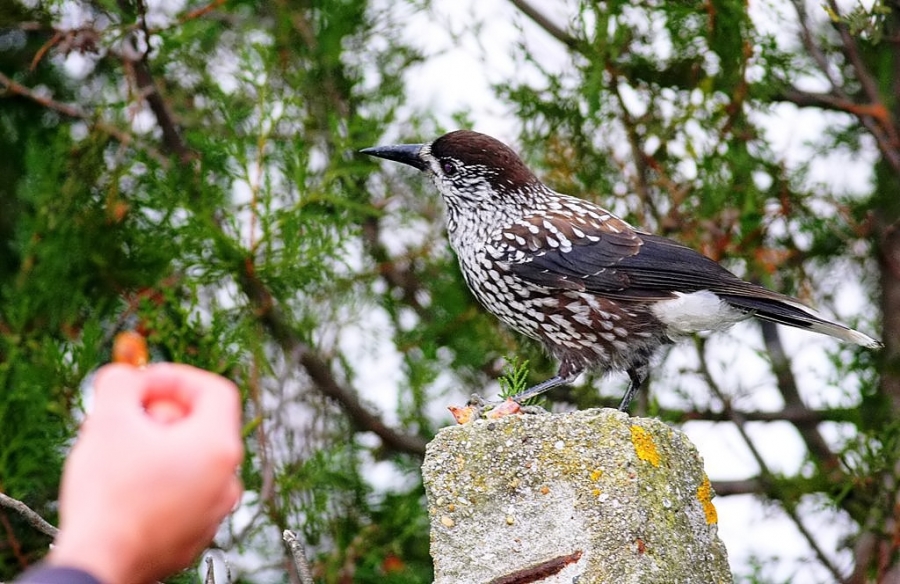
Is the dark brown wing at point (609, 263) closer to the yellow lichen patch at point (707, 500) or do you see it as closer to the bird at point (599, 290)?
the bird at point (599, 290)

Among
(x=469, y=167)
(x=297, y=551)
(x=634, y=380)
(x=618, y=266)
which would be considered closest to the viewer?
(x=297, y=551)

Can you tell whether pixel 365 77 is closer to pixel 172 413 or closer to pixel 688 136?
A: pixel 688 136

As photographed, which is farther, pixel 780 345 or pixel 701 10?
pixel 780 345

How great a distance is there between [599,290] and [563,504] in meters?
1.95

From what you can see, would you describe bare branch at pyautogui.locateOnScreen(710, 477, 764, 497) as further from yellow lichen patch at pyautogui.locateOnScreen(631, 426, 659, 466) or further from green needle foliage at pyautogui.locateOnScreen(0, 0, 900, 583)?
yellow lichen patch at pyautogui.locateOnScreen(631, 426, 659, 466)

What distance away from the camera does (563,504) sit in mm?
2414

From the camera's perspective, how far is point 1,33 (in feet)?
21.2

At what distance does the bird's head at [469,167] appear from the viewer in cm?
462

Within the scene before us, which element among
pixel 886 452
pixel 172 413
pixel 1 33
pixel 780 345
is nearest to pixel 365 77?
pixel 1 33

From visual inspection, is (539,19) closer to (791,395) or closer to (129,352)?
(791,395)

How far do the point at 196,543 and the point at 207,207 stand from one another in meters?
3.90

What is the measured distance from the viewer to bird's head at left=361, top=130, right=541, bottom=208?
4625 millimetres

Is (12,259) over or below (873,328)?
over

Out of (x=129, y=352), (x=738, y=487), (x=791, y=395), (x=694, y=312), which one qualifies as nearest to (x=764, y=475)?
(x=738, y=487)
